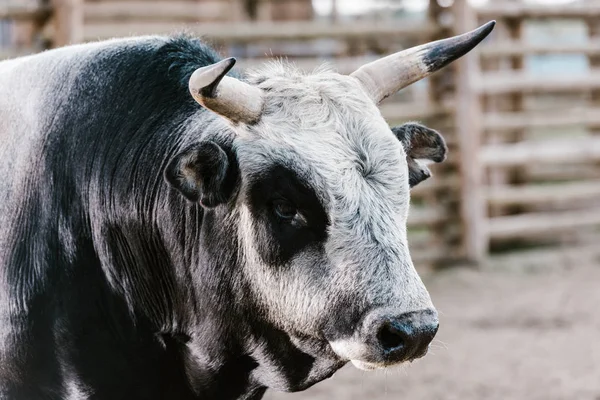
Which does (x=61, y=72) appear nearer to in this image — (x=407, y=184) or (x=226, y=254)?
(x=226, y=254)

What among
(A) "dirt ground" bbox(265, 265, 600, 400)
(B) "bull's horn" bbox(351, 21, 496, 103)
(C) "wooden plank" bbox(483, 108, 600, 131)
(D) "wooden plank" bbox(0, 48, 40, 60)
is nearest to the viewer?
(B) "bull's horn" bbox(351, 21, 496, 103)

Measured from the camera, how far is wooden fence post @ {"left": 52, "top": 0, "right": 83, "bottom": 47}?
23.2ft

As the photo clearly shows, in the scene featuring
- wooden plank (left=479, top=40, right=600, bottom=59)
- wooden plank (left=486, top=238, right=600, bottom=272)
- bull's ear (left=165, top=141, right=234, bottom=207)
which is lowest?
wooden plank (left=486, top=238, right=600, bottom=272)

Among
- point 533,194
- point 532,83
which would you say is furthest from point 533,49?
point 533,194

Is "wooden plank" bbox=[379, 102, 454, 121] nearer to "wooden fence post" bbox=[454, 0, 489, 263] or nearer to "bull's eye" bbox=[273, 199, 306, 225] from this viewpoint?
"wooden fence post" bbox=[454, 0, 489, 263]

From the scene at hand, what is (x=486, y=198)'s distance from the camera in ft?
29.9

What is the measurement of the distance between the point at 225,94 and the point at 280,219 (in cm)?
40

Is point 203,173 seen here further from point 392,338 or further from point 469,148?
point 469,148

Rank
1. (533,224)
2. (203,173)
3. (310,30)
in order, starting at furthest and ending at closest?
(533,224), (310,30), (203,173)

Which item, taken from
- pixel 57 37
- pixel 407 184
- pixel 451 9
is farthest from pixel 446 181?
pixel 407 184

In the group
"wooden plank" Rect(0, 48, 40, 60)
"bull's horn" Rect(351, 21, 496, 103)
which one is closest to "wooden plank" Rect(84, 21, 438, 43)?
"wooden plank" Rect(0, 48, 40, 60)

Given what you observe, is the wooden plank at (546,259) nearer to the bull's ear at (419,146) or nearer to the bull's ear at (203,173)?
the bull's ear at (419,146)

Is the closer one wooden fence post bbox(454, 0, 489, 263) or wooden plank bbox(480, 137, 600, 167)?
wooden fence post bbox(454, 0, 489, 263)

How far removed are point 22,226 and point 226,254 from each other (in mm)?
659
